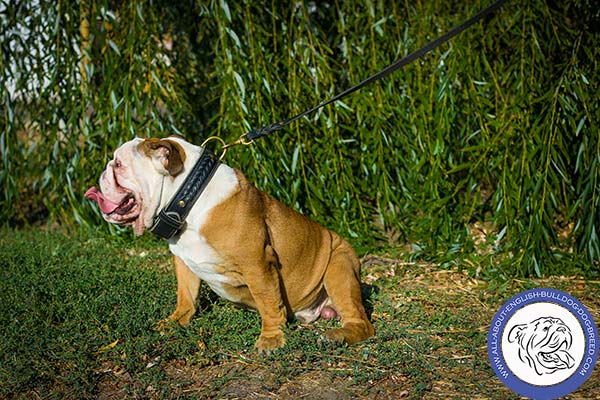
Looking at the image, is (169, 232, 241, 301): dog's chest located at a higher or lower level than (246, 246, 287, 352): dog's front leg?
higher

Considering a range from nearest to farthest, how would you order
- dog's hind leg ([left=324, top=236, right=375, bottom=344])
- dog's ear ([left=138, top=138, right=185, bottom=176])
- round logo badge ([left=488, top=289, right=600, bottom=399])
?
1. round logo badge ([left=488, top=289, right=600, bottom=399])
2. dog's ear ([left=138, top=138, right=185, bottom=176])
3. dog's hind leg ([left=324, top=236, right=375, bottom=344])

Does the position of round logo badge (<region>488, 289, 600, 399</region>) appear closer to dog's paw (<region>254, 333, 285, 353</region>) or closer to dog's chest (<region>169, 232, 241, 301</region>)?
dog's paw (<region>254, 333, 285, 353</region>)

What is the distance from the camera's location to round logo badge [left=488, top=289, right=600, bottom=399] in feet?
9.72

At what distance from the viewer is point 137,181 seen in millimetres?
3150

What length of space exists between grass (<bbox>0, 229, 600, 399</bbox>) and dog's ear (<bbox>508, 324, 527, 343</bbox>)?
0.63 ft

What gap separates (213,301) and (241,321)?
404 mm

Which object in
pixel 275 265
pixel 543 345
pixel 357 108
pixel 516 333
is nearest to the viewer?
pixel 543 345

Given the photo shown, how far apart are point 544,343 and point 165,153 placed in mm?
1903

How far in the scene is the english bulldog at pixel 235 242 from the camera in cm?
316

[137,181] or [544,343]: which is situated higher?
[137,181]

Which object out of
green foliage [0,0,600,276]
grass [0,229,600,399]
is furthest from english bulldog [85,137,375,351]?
green foliage [0,0,600,276]

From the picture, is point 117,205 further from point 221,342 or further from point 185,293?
point 221,342

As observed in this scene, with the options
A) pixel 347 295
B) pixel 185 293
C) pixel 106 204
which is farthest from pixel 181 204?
pixel 347 295

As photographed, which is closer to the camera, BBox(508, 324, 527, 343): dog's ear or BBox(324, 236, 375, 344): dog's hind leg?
BBox(508, 324, 527, 343): dog's ear
